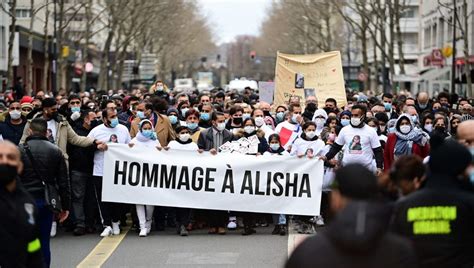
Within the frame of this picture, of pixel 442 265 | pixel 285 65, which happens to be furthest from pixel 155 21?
pixel 442 265

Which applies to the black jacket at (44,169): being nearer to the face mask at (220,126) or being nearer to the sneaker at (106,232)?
the sneaker at (106,232)

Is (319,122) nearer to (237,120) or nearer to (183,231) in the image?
(237,120)

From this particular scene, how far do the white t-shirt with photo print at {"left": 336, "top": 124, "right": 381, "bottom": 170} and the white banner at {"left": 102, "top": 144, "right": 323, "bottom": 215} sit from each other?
1.82ft

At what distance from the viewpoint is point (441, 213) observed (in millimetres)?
6789

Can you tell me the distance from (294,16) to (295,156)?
8005 centimetres

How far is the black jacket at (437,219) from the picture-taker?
675cm

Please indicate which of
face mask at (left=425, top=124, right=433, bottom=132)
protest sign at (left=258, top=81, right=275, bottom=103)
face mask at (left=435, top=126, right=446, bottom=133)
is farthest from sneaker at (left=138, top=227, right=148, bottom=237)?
protest sign at (left=258, top=81, right=275, bottom=103)

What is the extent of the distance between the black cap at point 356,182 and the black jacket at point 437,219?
4.80ft

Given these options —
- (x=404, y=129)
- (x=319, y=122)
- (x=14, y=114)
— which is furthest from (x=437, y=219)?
(x=319, y=122)

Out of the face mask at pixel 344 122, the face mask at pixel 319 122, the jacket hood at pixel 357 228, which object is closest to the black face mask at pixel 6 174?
the jacket hood at pixel 357 228

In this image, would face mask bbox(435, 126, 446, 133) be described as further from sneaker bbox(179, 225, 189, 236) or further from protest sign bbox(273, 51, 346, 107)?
protest sign bbox(273, 51, 346, 107)

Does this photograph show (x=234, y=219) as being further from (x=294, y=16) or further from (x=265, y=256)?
(x=294, y=16)

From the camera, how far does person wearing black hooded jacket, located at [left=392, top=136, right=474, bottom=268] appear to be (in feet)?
22.2

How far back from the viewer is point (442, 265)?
6.89 metres
